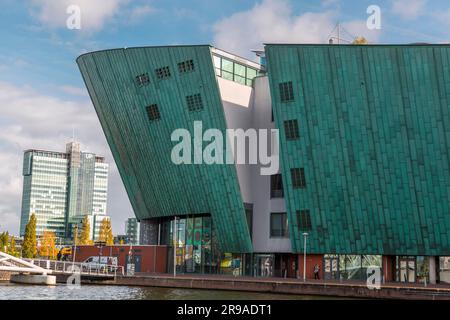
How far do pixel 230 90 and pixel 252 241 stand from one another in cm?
1422

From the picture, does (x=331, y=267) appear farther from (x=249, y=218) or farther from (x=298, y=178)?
(x=249, y=218)

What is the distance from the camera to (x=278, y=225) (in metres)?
63.0

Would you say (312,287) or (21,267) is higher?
(21,267)

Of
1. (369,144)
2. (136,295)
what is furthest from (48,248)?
(369,144)

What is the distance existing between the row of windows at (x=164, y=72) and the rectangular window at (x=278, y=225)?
15543mm

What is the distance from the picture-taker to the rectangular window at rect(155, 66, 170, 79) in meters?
61.1

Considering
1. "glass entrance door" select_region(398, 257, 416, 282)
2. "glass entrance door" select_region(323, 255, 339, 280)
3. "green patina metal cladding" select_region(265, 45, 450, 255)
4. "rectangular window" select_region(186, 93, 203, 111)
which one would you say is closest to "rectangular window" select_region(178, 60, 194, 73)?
"rectangular window" select_region(186, 93, 203, 111)

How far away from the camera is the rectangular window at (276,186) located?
207ft

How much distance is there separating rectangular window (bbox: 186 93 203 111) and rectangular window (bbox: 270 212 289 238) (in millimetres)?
12198

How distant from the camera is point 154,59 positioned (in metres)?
61.4

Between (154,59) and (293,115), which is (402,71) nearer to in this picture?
(293,115)

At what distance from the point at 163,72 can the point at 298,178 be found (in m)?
15.7
